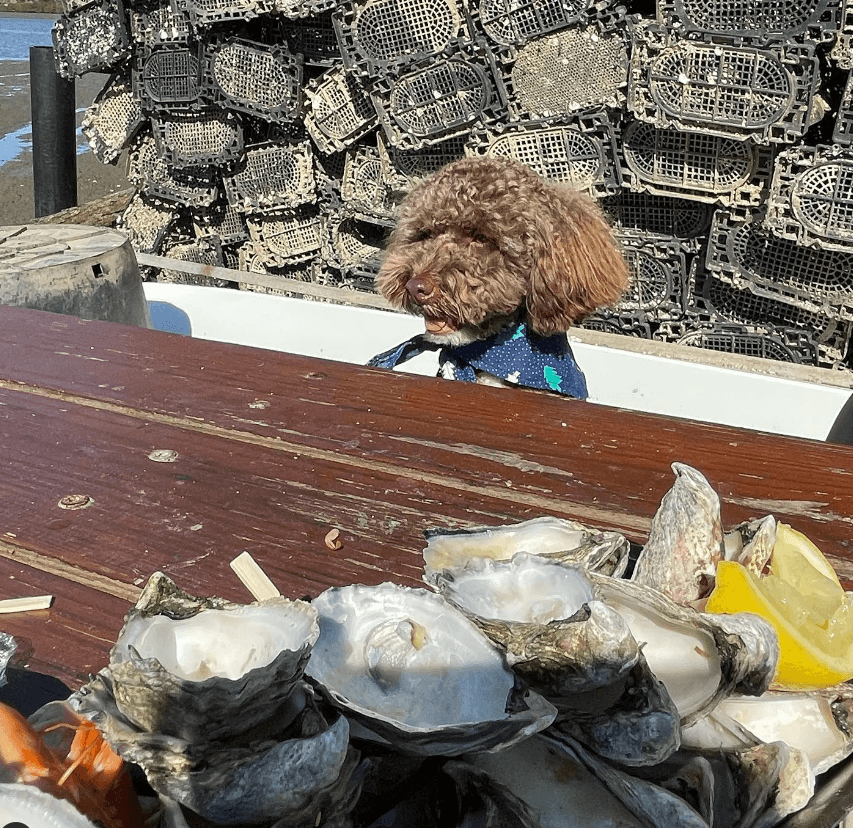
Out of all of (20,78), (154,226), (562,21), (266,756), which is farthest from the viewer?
(20,78)

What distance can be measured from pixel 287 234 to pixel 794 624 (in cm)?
485

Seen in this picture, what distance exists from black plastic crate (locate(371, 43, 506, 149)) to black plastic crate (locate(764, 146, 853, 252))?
4.49 feet

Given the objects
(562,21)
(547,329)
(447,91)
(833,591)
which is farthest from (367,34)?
(833,591)

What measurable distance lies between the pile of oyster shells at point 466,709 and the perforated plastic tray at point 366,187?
4158 millimetres

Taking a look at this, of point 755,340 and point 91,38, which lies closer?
point 755,340

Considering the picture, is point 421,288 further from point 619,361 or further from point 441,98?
point 441,98

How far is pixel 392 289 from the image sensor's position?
7.97 feet

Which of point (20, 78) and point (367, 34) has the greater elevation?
point (367, 34)

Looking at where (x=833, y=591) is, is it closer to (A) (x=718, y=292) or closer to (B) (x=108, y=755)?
(B) (x=108, y=755)

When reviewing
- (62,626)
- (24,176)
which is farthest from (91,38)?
(24,176)

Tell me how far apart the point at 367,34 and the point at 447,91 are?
1.76 ft

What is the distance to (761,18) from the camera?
3.23 m

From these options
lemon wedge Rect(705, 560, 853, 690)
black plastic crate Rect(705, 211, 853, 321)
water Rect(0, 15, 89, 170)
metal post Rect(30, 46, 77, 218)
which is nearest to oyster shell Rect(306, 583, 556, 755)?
lemon wedge Rect(705, 560, 853, 690)

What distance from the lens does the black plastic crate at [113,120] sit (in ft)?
17.9
